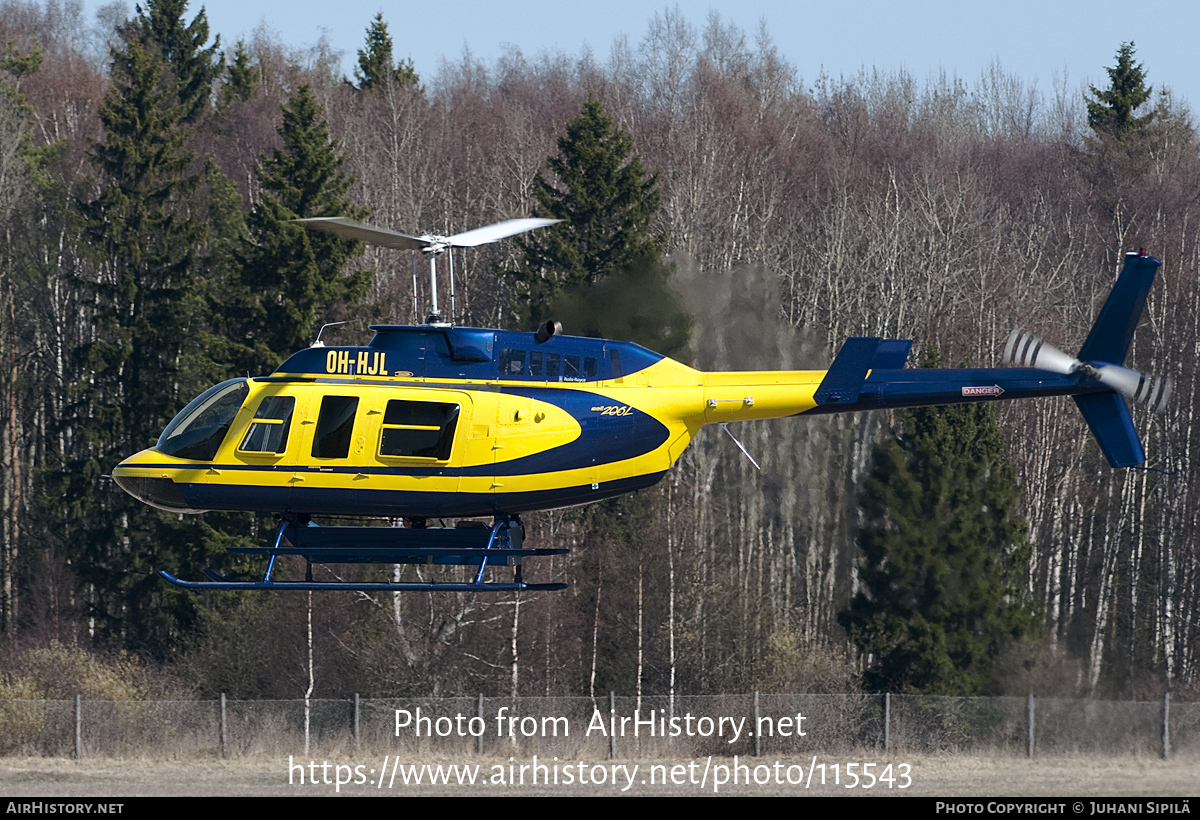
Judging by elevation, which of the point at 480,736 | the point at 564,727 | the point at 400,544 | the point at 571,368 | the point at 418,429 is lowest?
the point at 480,736

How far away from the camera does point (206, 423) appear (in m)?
16.9

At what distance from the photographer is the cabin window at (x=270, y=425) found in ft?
54.4

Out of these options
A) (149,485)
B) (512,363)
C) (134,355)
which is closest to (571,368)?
(512,363)

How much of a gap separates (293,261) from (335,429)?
819 inches

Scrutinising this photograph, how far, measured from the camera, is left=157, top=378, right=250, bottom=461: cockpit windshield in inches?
662

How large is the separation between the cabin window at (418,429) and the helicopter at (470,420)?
0.01 m

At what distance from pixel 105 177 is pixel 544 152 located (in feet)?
54.6

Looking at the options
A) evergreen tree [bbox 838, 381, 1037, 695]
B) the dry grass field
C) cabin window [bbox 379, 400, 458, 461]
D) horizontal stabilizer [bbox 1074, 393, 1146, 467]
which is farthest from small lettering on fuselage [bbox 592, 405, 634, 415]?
evergreen tree [bbox 838, 381, 1037, 695]

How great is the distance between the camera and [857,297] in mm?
45469

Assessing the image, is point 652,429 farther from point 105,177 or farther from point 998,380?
point 105,177

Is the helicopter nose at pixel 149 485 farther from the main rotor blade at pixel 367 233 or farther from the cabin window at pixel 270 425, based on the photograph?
the main rotor blade at pixel 367 233

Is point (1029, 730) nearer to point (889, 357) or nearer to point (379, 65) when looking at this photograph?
point (889, 357)
